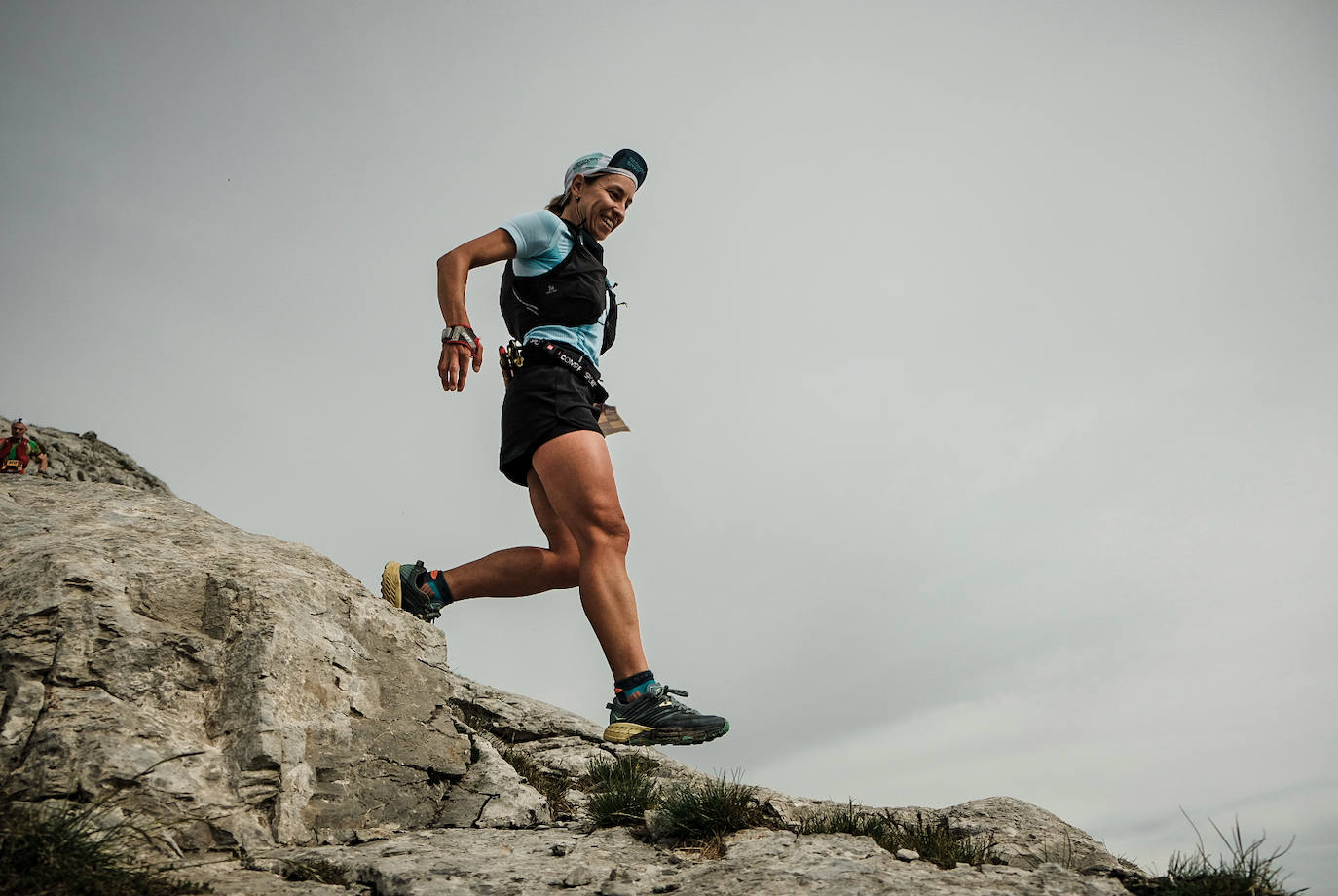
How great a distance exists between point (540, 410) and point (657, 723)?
1641mm

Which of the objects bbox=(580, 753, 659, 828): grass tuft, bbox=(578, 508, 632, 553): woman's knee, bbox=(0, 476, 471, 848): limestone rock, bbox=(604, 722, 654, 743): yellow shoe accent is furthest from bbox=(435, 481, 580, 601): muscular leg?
bbox=(580, 753, 659, 828): grass tuft

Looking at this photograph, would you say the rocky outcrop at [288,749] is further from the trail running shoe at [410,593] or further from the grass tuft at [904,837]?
the trail running shoe at [410,593]

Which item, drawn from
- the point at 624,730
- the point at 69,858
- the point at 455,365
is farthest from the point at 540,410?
the point at 69,858

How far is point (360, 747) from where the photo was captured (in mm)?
3297

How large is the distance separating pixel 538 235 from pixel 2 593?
2.82 metres

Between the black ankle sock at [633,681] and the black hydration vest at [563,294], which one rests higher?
the black hydration vest at [563,294]

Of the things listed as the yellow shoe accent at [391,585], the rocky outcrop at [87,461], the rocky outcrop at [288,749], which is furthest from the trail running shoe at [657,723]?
the rocky outcrop at [87,461]

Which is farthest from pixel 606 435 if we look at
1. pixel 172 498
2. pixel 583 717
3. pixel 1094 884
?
pixel 1094 884

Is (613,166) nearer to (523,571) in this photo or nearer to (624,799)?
(523,571)

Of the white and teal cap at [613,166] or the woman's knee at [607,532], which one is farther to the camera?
the white and teal cap at [613,166]

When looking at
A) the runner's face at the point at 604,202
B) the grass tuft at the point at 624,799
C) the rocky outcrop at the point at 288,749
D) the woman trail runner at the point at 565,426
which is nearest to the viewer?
the rocky outcrop at the point at 288,749

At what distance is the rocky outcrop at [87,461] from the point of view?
1523cm

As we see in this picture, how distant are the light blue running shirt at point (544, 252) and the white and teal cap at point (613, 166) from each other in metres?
0.40

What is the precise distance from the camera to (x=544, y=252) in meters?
4.79
